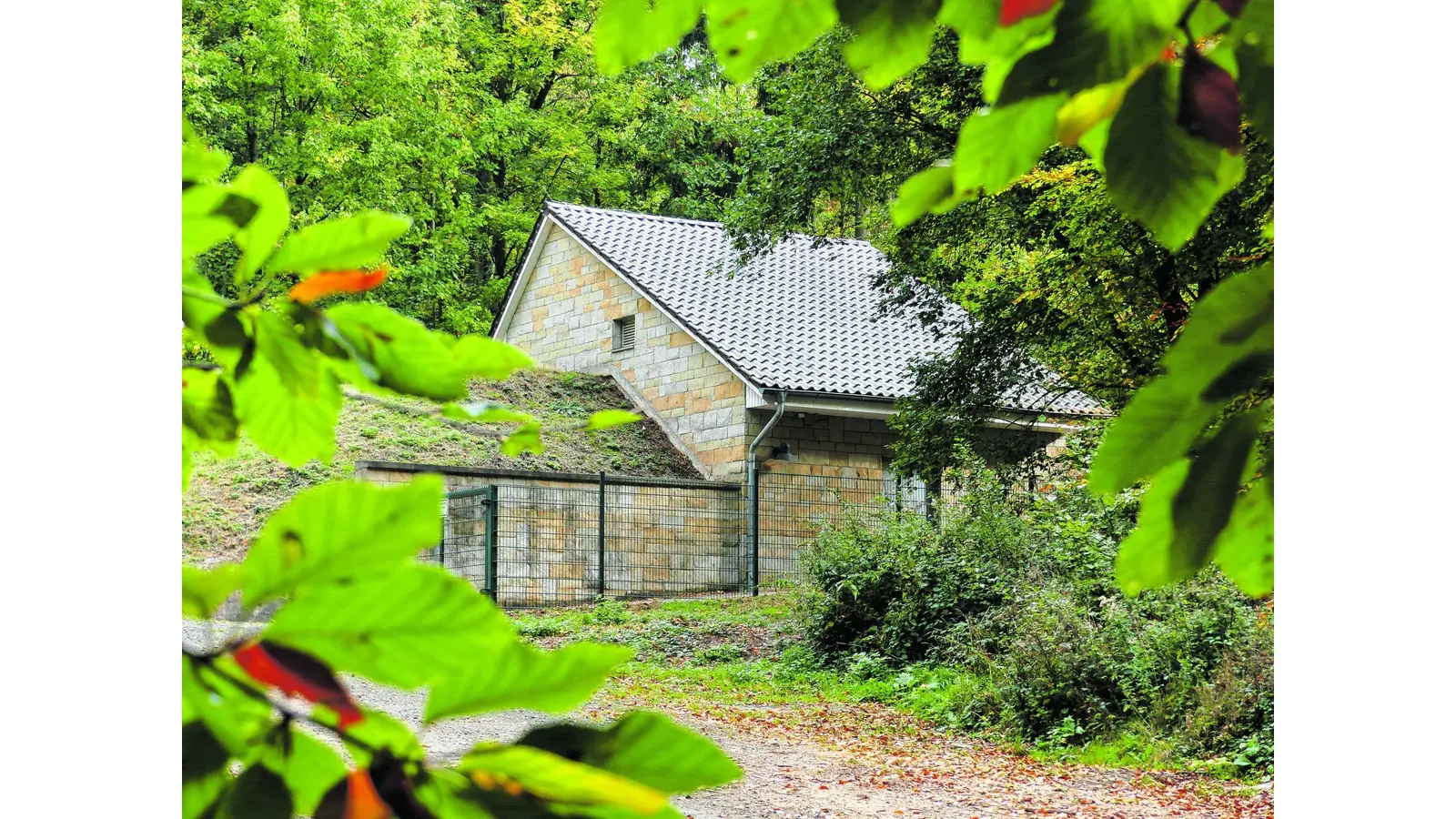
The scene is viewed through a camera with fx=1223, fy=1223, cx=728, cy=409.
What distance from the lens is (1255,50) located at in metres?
0.36

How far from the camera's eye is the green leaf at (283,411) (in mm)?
310

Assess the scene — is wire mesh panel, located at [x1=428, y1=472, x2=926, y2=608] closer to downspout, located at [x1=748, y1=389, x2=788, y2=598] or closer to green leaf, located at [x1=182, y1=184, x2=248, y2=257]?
downspout, located at [x1=748, y1=389, x2=788, y2=598]

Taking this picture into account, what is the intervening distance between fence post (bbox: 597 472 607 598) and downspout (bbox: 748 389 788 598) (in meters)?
0.87

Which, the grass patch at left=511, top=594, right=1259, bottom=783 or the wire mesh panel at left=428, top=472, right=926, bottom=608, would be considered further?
the wire mesh panel at left=428, top=472, right=926, bottom=608

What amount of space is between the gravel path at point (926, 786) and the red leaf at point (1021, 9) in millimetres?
2327

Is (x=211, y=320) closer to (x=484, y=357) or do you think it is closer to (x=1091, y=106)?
(x=484, y=357)

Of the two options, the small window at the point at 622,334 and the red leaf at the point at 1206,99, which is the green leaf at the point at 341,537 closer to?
the red leaf at the point at 1206,99

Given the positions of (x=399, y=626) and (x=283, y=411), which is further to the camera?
(x=283, y=411)

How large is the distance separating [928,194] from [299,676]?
213mm

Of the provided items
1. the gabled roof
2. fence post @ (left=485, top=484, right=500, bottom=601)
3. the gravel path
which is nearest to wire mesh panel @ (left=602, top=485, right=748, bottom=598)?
fence post @ (left=485, top=484, right=500, bottom=601)

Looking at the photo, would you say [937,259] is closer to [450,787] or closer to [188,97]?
[188,97]

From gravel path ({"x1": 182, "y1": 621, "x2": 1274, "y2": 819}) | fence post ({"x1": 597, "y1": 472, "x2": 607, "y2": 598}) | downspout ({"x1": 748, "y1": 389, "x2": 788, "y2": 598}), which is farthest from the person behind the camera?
downspout ({"x1": 748, "y1": 389, "x2": 788, "y2": 598})

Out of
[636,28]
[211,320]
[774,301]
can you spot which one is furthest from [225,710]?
[774,301]

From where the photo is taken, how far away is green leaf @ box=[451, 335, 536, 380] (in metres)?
0.29
